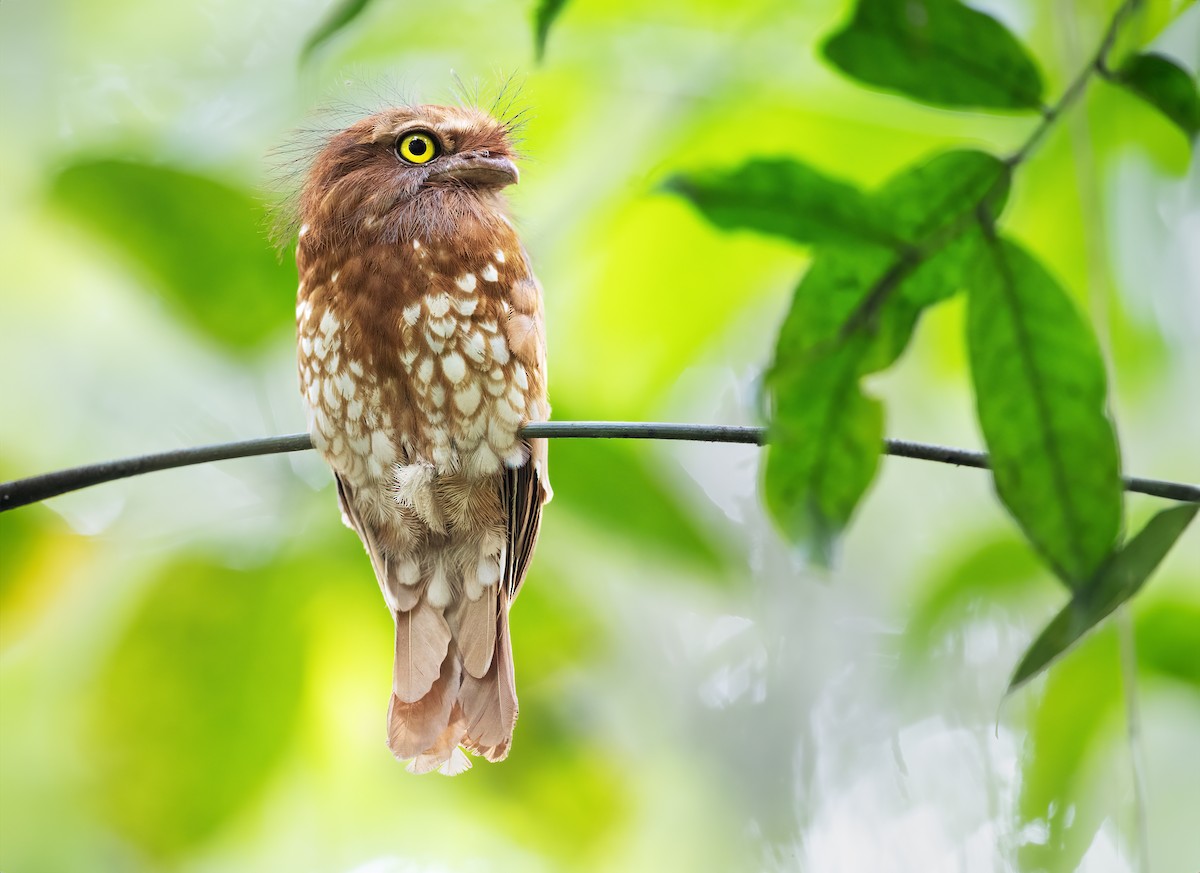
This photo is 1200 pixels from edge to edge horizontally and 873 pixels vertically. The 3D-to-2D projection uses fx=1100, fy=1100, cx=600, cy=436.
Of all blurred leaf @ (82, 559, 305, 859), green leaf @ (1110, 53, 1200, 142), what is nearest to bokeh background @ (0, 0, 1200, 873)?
blurred leaf @ (82, 559, 305, 859)

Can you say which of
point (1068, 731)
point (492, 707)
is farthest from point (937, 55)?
point (1068, 731)

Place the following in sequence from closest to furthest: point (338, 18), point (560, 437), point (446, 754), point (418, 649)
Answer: point (338, 18), point (560, 437), point (446, 754), point (418, 649)

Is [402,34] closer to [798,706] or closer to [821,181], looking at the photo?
[821,181]

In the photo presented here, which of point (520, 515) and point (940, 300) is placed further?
point (520, 515)

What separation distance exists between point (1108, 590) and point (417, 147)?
867 millimetres

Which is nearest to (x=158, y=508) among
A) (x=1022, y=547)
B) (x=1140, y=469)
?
(x=1022, y=547)

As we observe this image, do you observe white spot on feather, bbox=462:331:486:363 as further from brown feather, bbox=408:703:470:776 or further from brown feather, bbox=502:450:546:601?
brown feather, bbox=408:703:470:776

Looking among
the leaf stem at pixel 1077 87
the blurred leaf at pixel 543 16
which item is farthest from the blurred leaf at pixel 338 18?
the leaf stem at pixel 1077 87

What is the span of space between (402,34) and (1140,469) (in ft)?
4.62

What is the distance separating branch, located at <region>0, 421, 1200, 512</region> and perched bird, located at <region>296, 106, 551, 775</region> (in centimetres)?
34

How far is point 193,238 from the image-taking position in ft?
4.25

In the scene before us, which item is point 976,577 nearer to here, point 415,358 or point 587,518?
point 587,518

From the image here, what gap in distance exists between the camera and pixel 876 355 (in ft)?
1.84

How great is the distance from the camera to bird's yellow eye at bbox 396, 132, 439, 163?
118 centimetres
